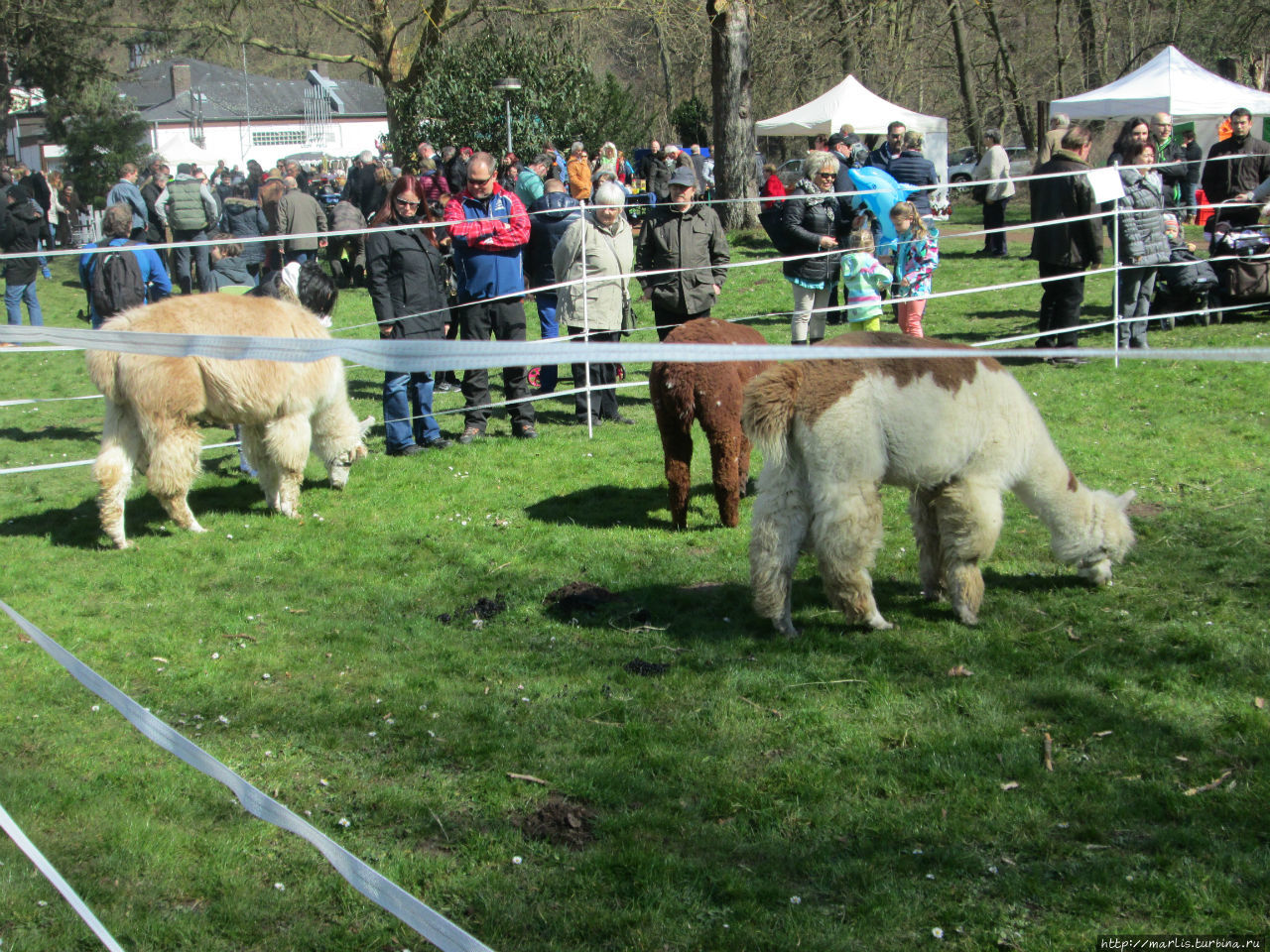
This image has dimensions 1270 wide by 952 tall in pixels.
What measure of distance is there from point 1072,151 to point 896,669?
7.97 meters

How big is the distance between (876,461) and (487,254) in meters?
5.52

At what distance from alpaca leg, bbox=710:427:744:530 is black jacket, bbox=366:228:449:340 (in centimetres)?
328

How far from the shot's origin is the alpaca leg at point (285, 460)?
25.2 feet

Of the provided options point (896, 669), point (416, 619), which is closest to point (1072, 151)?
point (896, 669)

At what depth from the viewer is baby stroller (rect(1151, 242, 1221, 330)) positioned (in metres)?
12.3

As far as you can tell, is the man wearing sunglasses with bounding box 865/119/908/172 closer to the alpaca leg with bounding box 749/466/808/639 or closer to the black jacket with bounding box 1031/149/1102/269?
the black jacket with bounding box 1031/149/1102/269

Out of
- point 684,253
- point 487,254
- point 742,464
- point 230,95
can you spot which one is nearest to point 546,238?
point 487,254

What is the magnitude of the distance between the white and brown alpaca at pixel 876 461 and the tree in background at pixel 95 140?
36191mm

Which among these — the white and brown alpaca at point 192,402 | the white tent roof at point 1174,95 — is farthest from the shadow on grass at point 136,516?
the white tent roof at point 1174,95

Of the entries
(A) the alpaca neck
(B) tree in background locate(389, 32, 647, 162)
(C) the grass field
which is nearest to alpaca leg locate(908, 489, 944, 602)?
(C) the grass field

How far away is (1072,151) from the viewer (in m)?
11.0

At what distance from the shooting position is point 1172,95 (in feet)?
64.5

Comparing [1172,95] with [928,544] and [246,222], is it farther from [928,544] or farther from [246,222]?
[928,544]

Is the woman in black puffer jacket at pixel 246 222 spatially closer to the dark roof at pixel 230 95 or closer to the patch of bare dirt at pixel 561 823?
the patch of bare dirt at pixel 561 823
